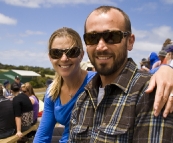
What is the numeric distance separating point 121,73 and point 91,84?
0.26 m

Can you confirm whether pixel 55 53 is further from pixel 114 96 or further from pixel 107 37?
pixel 114 96

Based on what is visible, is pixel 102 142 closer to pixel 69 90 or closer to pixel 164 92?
pixel 164 92

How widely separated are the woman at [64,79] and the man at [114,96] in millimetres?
878

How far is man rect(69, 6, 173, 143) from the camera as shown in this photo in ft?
4.30

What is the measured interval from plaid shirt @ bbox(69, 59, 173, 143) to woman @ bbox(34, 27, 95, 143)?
0.95m

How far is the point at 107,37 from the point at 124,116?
0.48 metres

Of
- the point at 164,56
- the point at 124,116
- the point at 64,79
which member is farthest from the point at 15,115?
the point at 124,116

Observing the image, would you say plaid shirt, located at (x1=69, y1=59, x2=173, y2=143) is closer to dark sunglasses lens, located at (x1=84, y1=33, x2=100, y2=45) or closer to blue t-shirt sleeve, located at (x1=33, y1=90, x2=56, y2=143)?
dark sunglasses lens, located at (x1=84, y1=33, x2=100, y2=45)

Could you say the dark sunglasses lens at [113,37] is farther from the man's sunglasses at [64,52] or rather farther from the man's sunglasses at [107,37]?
the man's sunglasses at [64,52]

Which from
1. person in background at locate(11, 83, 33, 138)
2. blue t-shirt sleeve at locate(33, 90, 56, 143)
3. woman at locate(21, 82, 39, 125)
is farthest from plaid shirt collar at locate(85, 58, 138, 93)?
woman at locate(21, 82, 39, 125)

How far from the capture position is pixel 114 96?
4.95 ft

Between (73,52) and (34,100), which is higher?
(73,52)

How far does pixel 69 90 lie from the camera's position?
272cm

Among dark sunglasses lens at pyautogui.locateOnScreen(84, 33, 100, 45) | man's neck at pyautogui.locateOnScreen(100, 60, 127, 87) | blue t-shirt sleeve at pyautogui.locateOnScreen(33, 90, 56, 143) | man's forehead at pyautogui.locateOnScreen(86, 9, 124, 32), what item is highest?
man's forehead at pyautogui.locateOnScreen(86, 9, 124, 32)
